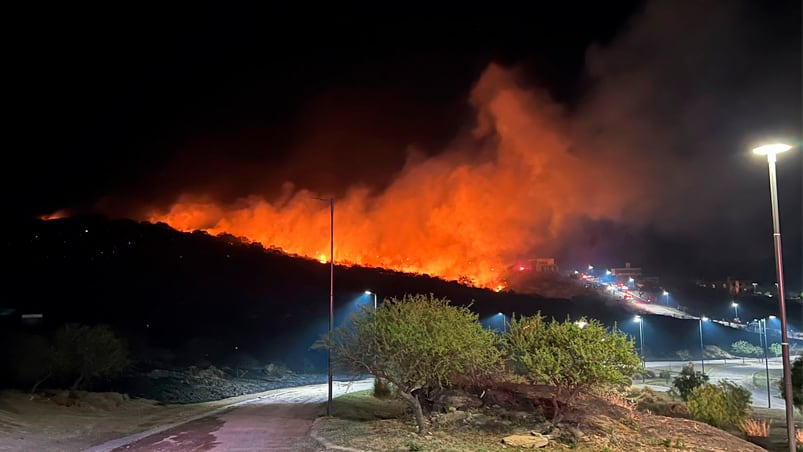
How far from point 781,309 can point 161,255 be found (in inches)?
4902

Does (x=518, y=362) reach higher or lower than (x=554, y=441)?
higher

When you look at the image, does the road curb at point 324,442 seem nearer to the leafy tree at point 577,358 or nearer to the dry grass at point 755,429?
the leafy tree at point 577,358

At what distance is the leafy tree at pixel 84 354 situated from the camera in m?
38.5

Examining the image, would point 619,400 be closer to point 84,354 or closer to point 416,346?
point 416,346

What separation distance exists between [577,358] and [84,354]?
114 ft

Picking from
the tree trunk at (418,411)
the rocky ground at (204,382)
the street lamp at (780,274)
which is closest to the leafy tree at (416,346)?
the tree trunk at (418,411)

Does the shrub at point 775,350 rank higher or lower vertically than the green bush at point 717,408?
lower

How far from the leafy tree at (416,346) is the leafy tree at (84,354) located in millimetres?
25595

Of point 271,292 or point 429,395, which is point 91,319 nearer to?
point 271,292

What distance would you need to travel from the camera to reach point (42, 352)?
3806 centimetres

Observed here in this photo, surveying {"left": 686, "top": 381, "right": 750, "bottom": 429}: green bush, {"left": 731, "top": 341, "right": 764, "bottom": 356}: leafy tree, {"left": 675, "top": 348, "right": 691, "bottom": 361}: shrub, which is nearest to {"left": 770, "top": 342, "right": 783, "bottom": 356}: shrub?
{"left": 731, "top": 341, "right": 764, "bottom": 356}: leafy tree

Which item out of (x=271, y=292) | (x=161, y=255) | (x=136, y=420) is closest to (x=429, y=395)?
(x=136, y=420)

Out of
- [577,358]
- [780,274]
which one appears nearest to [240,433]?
[577,358]

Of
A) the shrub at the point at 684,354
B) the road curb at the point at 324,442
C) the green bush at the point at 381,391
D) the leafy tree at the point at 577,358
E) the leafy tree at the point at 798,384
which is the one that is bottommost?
the shrub at the point at 684,354
